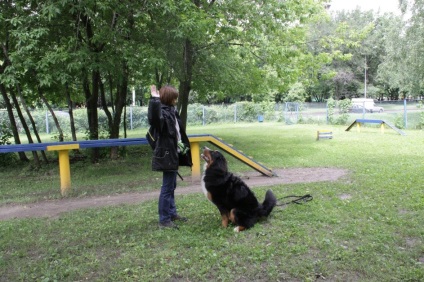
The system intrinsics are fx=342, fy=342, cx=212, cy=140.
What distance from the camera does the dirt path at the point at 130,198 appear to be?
229 inches

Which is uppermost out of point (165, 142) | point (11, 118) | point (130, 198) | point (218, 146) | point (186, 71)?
point (186, 71)

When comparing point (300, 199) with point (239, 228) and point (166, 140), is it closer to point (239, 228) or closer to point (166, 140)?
point (239, 228)

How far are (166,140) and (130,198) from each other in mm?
2703

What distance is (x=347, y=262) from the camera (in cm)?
336

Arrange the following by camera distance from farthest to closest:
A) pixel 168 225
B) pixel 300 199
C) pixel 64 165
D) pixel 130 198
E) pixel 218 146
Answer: pixel 218 146 → pixel 64 165 → pixel 130 198 → pixel 300 199 → pixel 168 225

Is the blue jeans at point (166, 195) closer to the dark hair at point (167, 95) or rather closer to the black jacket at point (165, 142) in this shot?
the black jacket at point (165, 142)

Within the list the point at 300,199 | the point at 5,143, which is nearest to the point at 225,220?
the point at 300,199

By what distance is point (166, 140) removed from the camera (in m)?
4.27

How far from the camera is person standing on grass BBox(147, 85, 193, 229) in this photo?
4.09 m

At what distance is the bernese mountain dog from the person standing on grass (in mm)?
412

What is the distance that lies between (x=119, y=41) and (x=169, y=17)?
4.37 ft

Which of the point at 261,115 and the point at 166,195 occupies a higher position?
the point at 261,115

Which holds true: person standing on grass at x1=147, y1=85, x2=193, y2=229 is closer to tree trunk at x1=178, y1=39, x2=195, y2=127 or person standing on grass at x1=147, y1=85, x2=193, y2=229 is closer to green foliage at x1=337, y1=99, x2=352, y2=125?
tree trunk at x1=178, y1=39, x2=195, y2=127

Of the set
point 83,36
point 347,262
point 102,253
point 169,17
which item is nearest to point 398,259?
point 347,262
